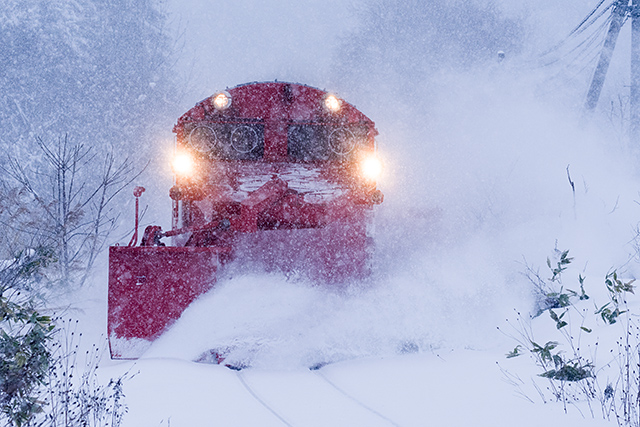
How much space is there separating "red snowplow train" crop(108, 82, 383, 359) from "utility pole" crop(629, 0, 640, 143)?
854 centimetres

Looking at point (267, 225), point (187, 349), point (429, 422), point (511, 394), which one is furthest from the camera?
point (267, 225)

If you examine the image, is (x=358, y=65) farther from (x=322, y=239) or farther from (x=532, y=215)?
(x=322, y=239)

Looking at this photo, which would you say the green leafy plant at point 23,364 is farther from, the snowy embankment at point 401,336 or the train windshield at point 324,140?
the train windshield at point 324,140

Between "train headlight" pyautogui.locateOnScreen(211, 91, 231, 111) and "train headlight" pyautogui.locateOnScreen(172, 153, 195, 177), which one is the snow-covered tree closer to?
"train headlight" pyautogui.locateOnScreen(172, 153, 195, 177)

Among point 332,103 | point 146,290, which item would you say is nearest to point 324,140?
point 332,103

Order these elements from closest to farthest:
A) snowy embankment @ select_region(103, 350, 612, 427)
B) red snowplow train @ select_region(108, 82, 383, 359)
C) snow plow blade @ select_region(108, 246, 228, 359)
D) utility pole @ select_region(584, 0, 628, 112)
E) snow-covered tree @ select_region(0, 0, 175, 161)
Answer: snowy embankment @ select_region(103, 350, 612, 427) < snow plow blade @ select_region(108, 246, 228, 359) < red snowplow train @ select_region(108, 82, 383, 359) < utility pole @ select_region(584, 0, 628, 112) < snow-covered tree @ select_region(0, 0, 175, 161)

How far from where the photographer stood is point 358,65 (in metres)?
25.4

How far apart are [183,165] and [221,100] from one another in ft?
2.92

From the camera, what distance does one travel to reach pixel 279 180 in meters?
5.98

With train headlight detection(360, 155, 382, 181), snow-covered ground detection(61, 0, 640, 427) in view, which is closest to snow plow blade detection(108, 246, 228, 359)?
snow-covered ground detection(61, 0, 640, 427)

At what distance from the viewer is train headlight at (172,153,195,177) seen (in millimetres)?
6254

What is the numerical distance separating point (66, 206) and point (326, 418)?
6.62 meters

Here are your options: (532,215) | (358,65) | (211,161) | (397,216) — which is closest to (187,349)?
(211,161)

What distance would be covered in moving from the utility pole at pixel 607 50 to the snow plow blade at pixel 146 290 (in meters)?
10.4
